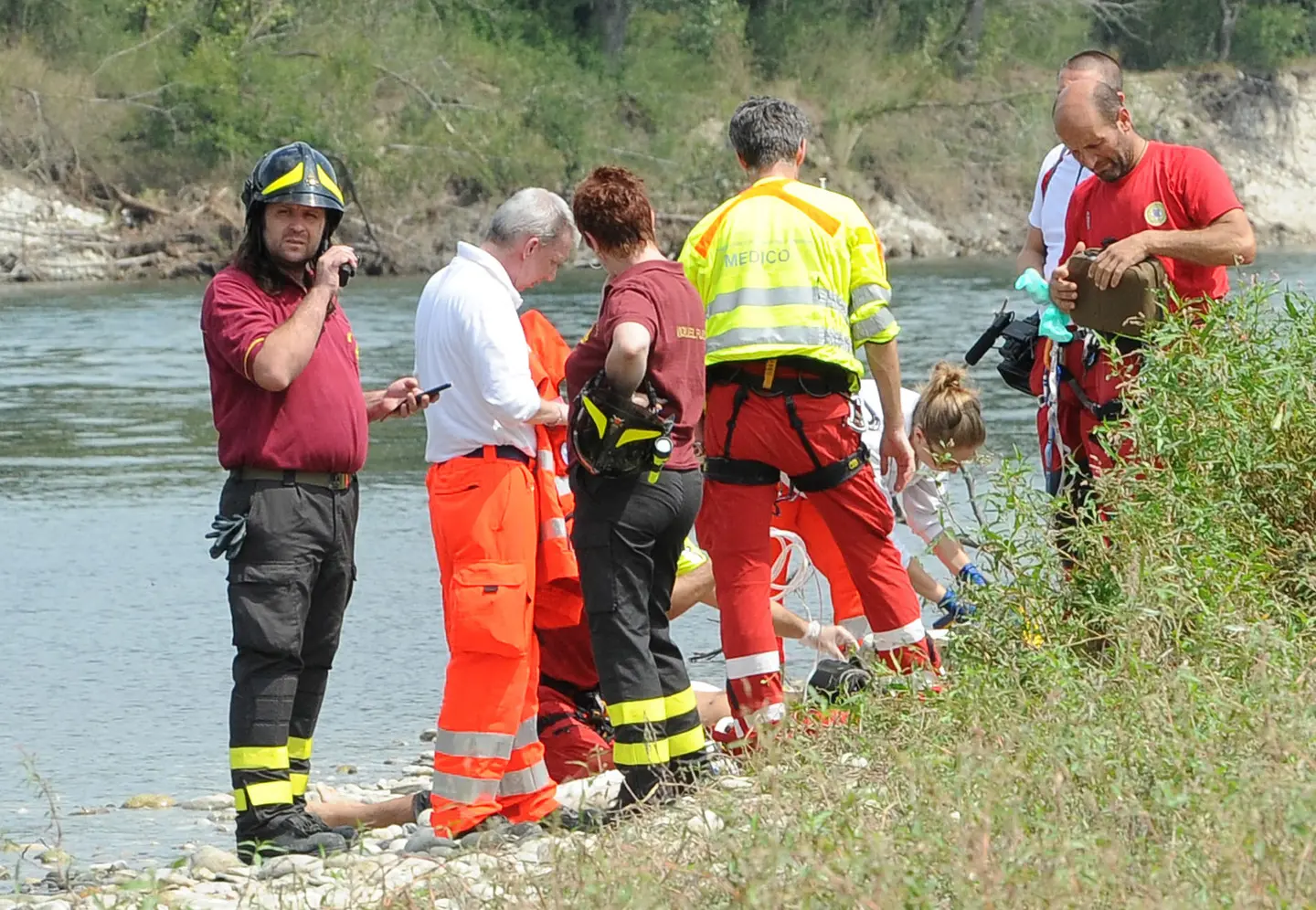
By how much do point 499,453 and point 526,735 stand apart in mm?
891

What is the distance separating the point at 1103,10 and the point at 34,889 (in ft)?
192

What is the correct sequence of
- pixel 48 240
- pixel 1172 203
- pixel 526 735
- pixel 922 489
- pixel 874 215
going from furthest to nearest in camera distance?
pixel 874 215 < pixel 48 240 < pixel 922 489 < pixel 1172 203 < pixel 526 735

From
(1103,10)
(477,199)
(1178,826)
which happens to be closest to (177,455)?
(1178,826)

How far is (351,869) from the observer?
4.60 m

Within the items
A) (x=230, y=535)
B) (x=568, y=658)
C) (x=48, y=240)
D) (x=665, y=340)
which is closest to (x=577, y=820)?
(x=230, y=535)

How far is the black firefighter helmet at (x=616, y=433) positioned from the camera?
591 centimetres

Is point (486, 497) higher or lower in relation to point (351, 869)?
higher

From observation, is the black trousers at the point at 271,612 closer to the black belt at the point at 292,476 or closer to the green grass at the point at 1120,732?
the black belt at the point at 292,476

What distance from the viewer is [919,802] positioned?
167 inches

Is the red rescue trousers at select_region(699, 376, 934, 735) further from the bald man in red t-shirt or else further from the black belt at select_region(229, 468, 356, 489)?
the black belt at select_region(229, 468, 356, 489)

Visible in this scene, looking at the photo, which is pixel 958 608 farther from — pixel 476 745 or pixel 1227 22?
pixel 1227 22

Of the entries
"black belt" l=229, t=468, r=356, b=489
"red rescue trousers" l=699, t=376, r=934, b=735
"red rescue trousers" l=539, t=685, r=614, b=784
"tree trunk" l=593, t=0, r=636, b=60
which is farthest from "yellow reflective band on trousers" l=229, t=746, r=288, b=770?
"tree trunk" l=593, t=0, r=636, b=60

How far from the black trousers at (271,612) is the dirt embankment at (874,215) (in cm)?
3276

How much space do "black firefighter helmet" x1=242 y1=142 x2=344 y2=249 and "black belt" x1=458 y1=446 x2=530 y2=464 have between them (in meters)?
0.82
